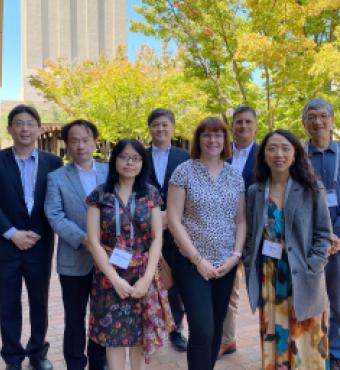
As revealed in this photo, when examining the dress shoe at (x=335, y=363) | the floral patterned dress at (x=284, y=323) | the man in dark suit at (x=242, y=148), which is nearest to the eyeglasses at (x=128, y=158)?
the floral patterned dress at (x=284, y=323)

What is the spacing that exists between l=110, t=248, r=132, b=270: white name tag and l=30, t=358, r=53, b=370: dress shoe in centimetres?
151

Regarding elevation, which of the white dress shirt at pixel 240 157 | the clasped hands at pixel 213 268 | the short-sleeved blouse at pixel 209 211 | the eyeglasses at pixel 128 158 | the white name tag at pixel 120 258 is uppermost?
the white dress shirt at pixel 240 157

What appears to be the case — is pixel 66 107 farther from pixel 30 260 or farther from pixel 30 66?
pixel 30 66

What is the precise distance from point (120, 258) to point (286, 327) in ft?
4.08

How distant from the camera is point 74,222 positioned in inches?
125

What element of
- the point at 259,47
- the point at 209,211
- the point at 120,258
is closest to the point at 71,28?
the point at 259,47

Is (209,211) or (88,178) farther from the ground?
(88,178)

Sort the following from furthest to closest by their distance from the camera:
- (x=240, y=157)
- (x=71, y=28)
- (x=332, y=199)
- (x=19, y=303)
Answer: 1. (x=71, y=28)
2. (x=240, y=157)
3. (x=19, y=303)
4. (x=332, y=199)

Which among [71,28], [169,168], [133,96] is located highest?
[71,28]

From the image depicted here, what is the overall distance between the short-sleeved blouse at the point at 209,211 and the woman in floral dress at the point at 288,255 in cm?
18

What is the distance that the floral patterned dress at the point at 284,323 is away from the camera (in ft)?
9.47

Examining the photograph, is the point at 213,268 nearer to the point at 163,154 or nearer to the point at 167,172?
the point at 167,172

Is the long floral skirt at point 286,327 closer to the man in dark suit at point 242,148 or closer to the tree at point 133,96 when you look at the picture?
the man in dark suit at point 242,148

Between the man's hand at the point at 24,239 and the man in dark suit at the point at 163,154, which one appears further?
the man in dark suit at the point at 163,154
